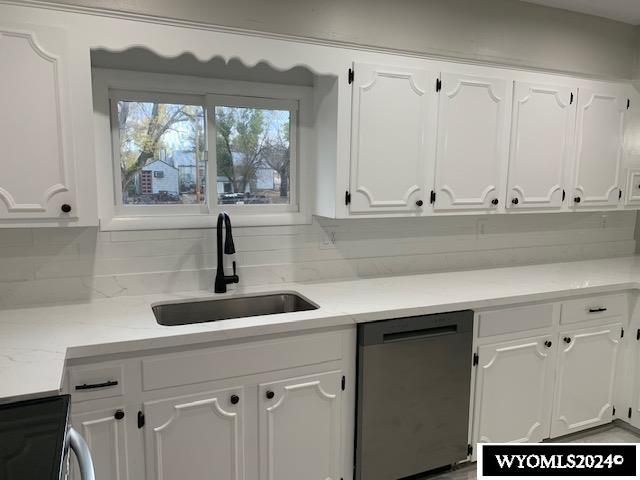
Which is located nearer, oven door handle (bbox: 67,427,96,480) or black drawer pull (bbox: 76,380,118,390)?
oven door handle (bbox: 67,427,96,480)

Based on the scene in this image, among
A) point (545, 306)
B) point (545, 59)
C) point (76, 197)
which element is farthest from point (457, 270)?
point (76, 197)

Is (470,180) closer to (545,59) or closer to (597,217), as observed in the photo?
(545,59)

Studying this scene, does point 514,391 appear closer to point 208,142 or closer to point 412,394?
point 412,394

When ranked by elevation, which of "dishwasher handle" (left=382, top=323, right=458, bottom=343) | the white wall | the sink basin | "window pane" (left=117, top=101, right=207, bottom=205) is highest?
the white wall

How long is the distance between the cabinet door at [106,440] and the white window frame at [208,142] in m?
0.88

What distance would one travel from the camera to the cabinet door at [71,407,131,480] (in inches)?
63.2

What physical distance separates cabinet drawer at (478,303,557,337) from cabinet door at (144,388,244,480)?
A: 120 cm

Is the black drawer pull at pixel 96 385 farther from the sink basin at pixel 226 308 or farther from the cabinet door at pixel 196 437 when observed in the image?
the sink basin at pixel 226 308

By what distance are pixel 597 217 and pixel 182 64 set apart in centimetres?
297

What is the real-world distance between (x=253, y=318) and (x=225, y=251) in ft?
1.42

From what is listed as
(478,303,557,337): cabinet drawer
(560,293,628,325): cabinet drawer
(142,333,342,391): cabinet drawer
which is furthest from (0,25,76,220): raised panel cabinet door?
(560,293,628,325): cabinet drawer

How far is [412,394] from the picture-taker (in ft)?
6.82

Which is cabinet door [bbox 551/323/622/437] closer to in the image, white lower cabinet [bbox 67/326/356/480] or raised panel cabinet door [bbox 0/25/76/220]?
white lower cabinet [bbox 67/326/356/480]

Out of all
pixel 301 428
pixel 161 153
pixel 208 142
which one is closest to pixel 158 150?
pixel 161 153
